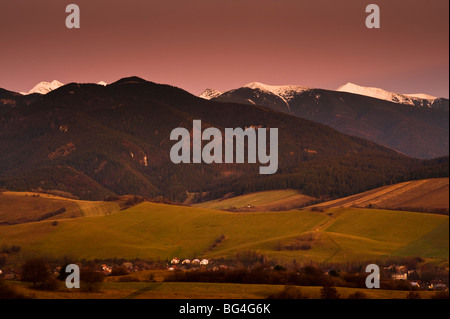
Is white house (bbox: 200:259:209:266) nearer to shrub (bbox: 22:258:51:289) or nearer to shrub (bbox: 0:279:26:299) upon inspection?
shrub (bbox: 22:258:51:289)

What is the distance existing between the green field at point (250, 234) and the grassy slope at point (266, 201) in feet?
82.3

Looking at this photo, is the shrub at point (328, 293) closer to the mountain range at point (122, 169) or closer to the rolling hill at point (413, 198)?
the mountain range at point (122, 169)

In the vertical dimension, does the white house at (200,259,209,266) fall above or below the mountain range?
below

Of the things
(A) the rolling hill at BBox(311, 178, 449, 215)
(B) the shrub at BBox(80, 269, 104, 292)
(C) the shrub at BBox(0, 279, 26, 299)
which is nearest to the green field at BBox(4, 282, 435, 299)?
(B) the shrub at BBox(80, 269, 104, 292)

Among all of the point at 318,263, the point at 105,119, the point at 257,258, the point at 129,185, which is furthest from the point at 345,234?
the point at 105,119

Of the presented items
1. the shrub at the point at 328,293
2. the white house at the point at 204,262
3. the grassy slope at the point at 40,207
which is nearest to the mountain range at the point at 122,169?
the grassy slope at the point at 40,207

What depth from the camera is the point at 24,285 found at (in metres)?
32.6

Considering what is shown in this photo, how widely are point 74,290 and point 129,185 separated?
62.1m

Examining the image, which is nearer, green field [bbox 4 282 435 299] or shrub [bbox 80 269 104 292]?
green field [bbox 4 282 435 299]

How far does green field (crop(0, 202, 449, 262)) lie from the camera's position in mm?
61969

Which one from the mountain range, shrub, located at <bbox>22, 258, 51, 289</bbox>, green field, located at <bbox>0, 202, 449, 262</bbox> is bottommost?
green field, located at <bbox>0, 202, 449, 262</bbox>

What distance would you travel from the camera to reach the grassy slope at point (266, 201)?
126688 millimetres

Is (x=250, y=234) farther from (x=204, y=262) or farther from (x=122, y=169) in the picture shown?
(x=122, y=169)

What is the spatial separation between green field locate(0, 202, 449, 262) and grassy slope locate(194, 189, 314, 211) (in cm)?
2508
